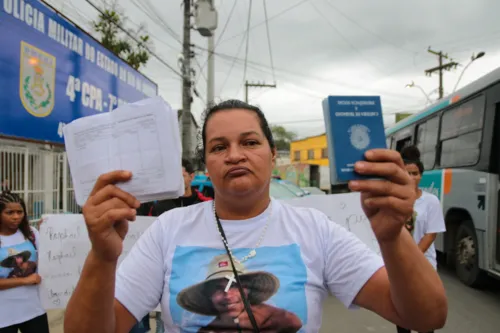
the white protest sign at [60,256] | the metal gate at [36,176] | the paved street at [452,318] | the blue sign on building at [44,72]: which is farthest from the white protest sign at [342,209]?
the metal gate at [36,176]

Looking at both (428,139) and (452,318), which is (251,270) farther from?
(428,139)

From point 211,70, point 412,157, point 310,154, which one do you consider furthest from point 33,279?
point 310,154

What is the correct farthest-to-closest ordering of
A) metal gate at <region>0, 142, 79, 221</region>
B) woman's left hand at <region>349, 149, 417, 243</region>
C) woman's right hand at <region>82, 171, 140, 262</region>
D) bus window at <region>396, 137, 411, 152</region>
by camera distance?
bus window at <region>396, 137, 411, 152</region> < metal gate at <region>0, 142, 79, 221</region> < woman's right hand at <region>82, 171, 140, 262</region> < woman's left hand at <region>349, 149, 417, 243</region>

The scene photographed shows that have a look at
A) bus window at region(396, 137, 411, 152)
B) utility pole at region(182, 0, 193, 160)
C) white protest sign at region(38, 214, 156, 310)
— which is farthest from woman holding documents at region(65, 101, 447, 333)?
utility pole at region(182, 0, 193, 160)

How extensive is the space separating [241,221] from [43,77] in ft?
13.1

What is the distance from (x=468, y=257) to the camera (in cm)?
596

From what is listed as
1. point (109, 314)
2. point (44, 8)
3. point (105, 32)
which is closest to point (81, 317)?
point (109, 314)

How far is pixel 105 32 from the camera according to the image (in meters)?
13.7

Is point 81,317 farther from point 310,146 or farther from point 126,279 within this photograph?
point 310,146

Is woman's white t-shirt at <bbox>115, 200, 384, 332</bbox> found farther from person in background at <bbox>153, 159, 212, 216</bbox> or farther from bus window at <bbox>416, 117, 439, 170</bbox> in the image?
bus window at <bbox>416, 117, 439, 170</bbox>

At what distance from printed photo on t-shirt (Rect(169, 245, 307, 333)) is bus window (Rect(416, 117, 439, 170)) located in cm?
692

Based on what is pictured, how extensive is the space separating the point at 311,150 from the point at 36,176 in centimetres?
3576

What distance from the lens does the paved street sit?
13.9ft

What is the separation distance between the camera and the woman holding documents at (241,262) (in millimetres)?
1145
